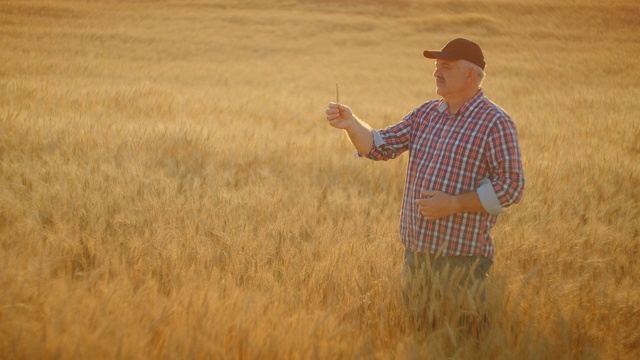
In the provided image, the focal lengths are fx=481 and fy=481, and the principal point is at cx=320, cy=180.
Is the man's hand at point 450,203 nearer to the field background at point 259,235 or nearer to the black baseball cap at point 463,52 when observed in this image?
the field background at point 259,235

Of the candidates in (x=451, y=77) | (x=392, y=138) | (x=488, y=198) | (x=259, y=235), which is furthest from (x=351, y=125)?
(x=259, y=235)

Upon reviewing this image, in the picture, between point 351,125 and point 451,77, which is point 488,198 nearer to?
point 451,77

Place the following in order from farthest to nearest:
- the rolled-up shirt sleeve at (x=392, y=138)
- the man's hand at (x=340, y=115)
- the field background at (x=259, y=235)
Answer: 1. the rolled-up shirt sleeve at (x=392, y=138)
2. the man's hand at (x=340, y=115)
3. the field background at (x=259, y=235)

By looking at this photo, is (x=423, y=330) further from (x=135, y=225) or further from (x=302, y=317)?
(x=135, y=225)

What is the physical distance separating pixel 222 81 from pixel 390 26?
18380 mm

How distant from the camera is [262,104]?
1054 centimetres

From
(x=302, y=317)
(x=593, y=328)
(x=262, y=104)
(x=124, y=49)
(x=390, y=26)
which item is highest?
(x=390, y=26)

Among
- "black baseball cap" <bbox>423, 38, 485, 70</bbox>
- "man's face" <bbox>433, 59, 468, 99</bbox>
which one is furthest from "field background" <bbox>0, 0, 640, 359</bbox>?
"black baseball cap" <bbox>423, 38, 485, 70</bbox>

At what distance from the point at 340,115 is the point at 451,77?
0.59m

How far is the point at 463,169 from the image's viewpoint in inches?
91.5

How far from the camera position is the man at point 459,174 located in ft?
7.29

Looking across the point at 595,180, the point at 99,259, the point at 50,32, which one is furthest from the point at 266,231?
the point at 50,32

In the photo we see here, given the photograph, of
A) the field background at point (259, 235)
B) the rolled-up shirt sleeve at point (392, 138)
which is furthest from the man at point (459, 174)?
the field background at point (259, 235)

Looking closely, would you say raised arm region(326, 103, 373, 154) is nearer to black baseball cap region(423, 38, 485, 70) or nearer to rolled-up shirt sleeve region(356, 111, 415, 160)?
rolled-up shirt sleeve region(356, 111, 415, 160)
